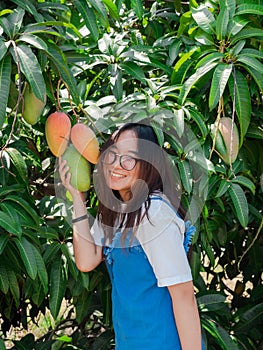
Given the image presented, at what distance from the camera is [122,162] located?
1.97m

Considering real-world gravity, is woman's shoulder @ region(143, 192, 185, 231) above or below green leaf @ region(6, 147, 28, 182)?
below

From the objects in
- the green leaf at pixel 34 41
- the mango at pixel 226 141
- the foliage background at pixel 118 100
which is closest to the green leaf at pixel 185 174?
the foliage background at pixel 118 100

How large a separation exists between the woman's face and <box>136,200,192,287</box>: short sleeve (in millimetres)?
97

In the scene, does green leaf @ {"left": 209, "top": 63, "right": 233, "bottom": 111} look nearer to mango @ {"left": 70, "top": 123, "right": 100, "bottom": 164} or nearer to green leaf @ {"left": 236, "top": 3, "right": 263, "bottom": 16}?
green leaf @ {"left": 236, "top": 3, "right": 263, "bottom": 16}

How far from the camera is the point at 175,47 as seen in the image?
2.29 m

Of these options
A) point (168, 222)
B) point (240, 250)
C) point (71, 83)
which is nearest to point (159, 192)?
point (168, 222)

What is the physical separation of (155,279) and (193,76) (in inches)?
22.6

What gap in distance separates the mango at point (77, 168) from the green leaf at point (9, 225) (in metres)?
0.19

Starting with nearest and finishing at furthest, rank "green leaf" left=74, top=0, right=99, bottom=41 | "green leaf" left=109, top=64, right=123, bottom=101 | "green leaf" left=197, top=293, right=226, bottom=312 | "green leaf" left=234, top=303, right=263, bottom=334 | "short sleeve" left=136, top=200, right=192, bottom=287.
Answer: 1. "short sleeve" left=136, top=200, right=192, bottom=287
2. "green leaf" left=74, top=0, right=99, bottom=41
3. "green leaf" left=109, top=64, right=123, bottom=101
4. "green leaf" left=197, top=293, right=226, bottom=312
5. "green leaf" left=234, top=303, right=263, bottom=334

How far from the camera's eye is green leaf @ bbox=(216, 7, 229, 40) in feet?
Result: 6.81

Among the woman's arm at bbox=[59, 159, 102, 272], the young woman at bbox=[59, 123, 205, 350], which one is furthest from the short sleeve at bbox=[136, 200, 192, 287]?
the woman's arm at bbox=[59, 159, 102, 272]

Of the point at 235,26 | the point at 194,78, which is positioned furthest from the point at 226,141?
the point at 235,26

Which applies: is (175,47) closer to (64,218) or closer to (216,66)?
(216,66)

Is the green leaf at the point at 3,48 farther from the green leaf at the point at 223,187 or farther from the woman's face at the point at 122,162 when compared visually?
the green leaf at the point at 223,187
